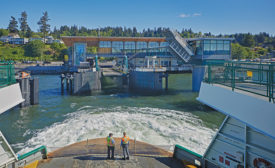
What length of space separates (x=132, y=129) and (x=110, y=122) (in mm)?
2578

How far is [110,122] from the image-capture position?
19031 millimetres

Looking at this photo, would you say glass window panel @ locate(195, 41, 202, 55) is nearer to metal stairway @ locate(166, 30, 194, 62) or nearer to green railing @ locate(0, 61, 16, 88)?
metal stairway @ locate(166, 30, 194, 62)

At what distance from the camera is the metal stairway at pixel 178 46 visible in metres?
37.5

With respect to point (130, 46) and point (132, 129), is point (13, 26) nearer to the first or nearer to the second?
point (130, 46)

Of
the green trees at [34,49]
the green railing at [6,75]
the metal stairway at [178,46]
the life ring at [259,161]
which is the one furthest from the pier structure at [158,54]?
the green trees at [34,49]

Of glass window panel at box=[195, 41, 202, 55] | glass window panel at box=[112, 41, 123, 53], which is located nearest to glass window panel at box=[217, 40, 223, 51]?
glass window panel at box=[195, 41, 202, 55]

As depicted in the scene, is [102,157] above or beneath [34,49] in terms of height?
beneath

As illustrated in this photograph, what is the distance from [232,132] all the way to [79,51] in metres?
50.4

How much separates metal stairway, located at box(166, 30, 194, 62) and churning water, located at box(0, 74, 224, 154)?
12.5 m

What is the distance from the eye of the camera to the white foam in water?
593 inches

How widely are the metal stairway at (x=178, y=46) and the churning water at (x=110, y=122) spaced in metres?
12.5

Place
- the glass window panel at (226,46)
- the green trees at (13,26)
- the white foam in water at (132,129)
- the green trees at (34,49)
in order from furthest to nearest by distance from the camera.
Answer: the green trees at (13,26) → the green trees at (34,49) → the glass window panel at (226,46) → the white foam in water at (132,129)

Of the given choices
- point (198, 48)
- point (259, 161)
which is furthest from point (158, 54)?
point (259, 161)

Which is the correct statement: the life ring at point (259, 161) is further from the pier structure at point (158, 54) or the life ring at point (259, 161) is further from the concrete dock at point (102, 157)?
the pier structure at point (158, 54)
